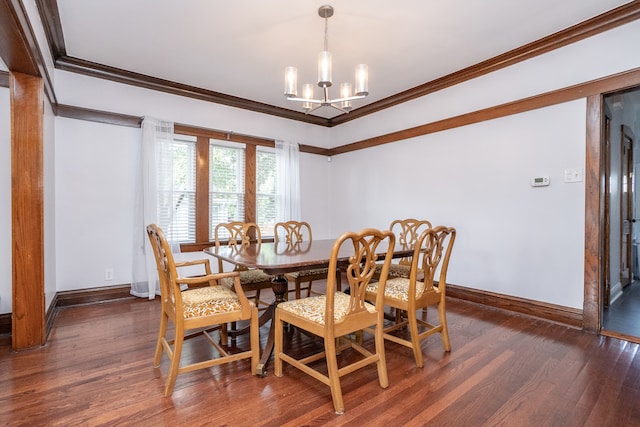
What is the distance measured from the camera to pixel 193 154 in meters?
4.30

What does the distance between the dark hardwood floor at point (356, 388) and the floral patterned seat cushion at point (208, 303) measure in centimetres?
44

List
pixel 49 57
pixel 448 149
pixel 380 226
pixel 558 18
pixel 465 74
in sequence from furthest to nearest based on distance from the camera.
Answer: pixel 380 226
pixel 448 149
pixel 465 74
pixel 49 57
pixel 558 18

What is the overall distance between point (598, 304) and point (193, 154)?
462 centimetres

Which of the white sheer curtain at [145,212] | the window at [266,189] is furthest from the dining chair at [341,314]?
the window at [266,189]

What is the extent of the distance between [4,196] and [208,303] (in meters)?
2.24

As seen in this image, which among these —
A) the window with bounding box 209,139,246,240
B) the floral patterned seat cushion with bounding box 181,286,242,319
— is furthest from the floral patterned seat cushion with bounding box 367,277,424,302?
the window with bounding box 209,139,246,240

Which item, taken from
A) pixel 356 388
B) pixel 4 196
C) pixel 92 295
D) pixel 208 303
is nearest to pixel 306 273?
pixel 208 303

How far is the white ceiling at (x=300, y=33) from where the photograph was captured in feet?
8.39

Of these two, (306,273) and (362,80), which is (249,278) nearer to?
(306,273)

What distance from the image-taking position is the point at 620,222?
4.06 m

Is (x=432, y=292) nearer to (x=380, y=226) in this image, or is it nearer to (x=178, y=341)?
(x=178, y=341)

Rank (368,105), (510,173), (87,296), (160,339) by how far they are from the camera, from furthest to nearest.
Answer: (368,105) → (87,296) → (510,173) → (160,339)

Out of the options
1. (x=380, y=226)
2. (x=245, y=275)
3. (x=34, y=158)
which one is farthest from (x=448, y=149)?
(x=34, y=158)

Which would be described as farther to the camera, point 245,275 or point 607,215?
point 607,215
